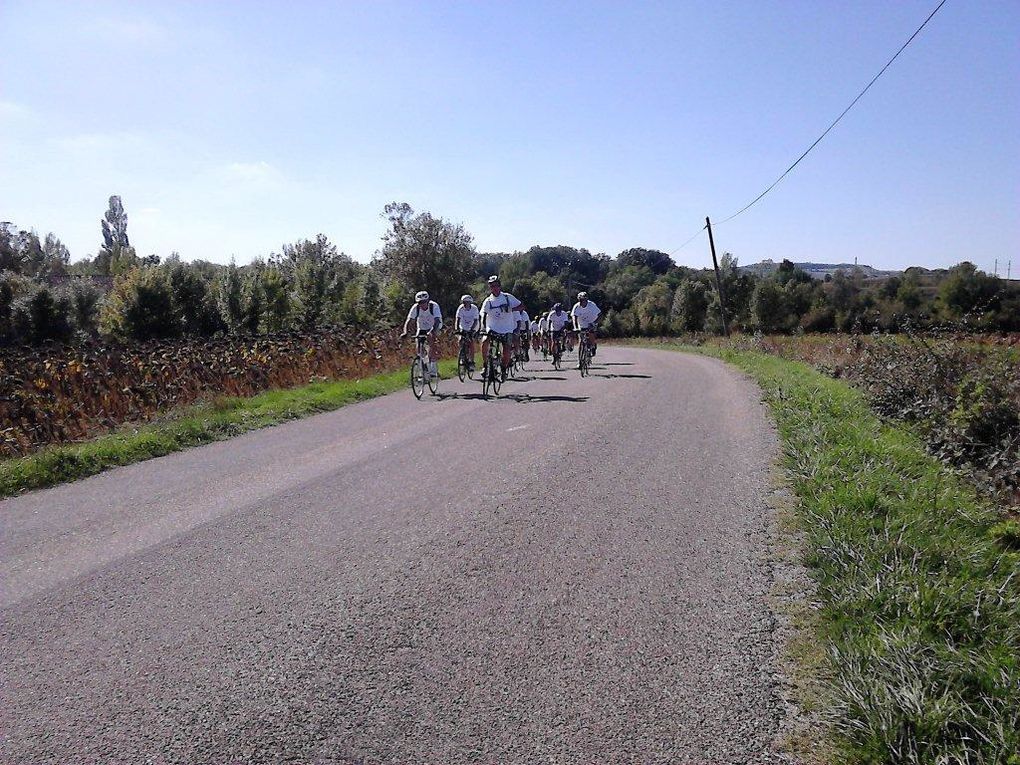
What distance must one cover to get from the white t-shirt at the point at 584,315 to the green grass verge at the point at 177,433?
680 centimetres

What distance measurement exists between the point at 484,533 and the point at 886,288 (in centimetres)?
6638

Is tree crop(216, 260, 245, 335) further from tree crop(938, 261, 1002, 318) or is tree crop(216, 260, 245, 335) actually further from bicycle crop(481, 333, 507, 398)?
tree crop(938, 261, 1002, 318)

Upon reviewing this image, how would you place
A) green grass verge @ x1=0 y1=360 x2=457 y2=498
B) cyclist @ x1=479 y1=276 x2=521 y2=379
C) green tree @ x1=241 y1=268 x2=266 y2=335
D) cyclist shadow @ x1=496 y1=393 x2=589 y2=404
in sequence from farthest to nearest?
green tree @ x1=241 y1=268 x2=266 y2=335, cyclist @ x1=479 y1=276 x2=521 y2=379, cyclist shadow @ x1=496 y1=393 x2=589 y2=404, green grass verge @ x1=0 y1=360 x2=457 y2=498

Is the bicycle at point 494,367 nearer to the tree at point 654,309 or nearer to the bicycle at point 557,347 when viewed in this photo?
the bicycle at point 557,347

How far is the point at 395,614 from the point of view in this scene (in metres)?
4.25

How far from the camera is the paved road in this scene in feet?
10.3

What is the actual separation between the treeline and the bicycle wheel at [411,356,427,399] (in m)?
7.92

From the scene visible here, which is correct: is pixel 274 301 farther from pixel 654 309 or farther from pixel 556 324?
pixel 654 309

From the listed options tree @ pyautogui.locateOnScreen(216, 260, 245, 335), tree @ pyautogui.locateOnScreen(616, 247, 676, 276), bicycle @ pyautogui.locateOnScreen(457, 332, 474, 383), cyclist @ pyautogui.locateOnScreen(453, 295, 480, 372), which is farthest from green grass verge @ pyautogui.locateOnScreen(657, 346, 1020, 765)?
tree @ pyautogui.locateOnScreen(616, 247, 676, 276)

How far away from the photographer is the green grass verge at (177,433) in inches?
324

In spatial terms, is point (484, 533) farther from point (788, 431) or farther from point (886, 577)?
point (788, 431)

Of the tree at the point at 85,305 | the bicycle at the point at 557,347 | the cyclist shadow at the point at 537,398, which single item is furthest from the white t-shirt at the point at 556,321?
the tree at the point at 85,305

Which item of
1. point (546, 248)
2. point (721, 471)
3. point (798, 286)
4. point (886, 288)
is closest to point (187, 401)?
point (721, 471)

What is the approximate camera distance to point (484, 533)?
566 cm
